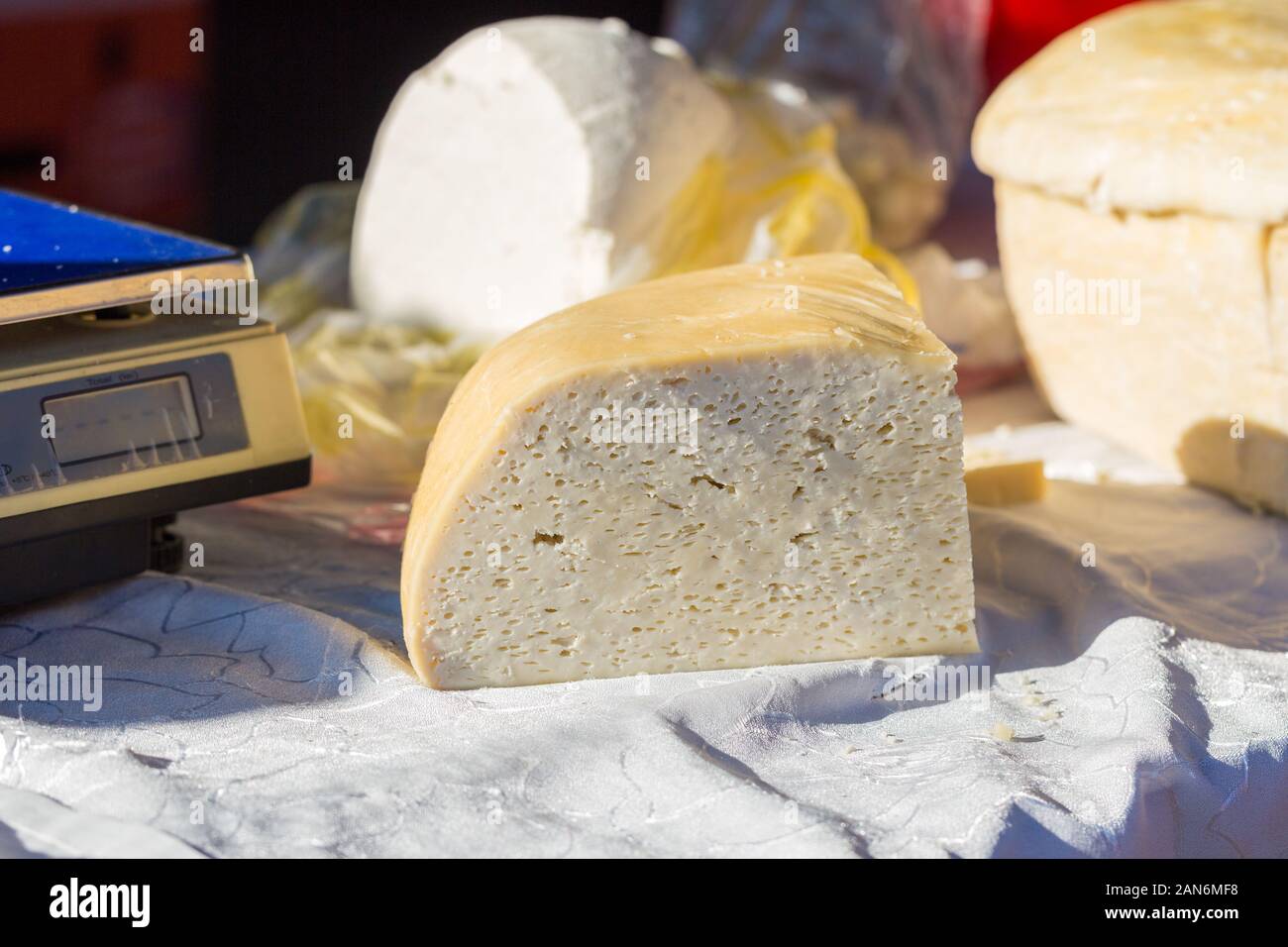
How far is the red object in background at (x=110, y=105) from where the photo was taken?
2807mm

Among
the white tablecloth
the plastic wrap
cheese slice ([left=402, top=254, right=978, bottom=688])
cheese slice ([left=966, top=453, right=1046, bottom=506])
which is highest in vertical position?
the plastic wrap

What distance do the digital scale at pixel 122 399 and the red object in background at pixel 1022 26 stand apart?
1999 millimetres

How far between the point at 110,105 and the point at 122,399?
6.68 ft

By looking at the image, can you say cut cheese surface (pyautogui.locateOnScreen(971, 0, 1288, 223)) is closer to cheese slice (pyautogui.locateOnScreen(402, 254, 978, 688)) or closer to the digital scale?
cheese slice (pyautogui.locateOnScreen(402, 254, 978, 688))

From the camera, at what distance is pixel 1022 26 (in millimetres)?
2738

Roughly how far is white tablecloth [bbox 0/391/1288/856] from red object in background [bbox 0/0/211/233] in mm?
1849

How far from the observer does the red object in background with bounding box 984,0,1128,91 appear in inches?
107

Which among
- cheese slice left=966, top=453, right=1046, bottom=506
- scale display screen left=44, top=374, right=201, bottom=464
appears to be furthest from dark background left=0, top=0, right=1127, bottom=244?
scale display screen left=44, top=374, right=201, bottom=464

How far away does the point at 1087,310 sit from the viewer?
1.59 meters

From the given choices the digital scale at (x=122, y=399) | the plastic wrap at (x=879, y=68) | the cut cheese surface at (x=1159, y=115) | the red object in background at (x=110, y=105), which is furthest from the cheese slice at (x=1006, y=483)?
the red object in background at (x=110, y=105)

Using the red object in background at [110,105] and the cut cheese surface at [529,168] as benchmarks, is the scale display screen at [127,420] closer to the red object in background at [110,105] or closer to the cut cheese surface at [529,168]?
the cut cheese surface at [529,168]

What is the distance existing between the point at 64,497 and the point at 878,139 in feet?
5.19

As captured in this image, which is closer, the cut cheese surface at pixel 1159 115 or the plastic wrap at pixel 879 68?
the cut cheese surface at pixel 1159 115
